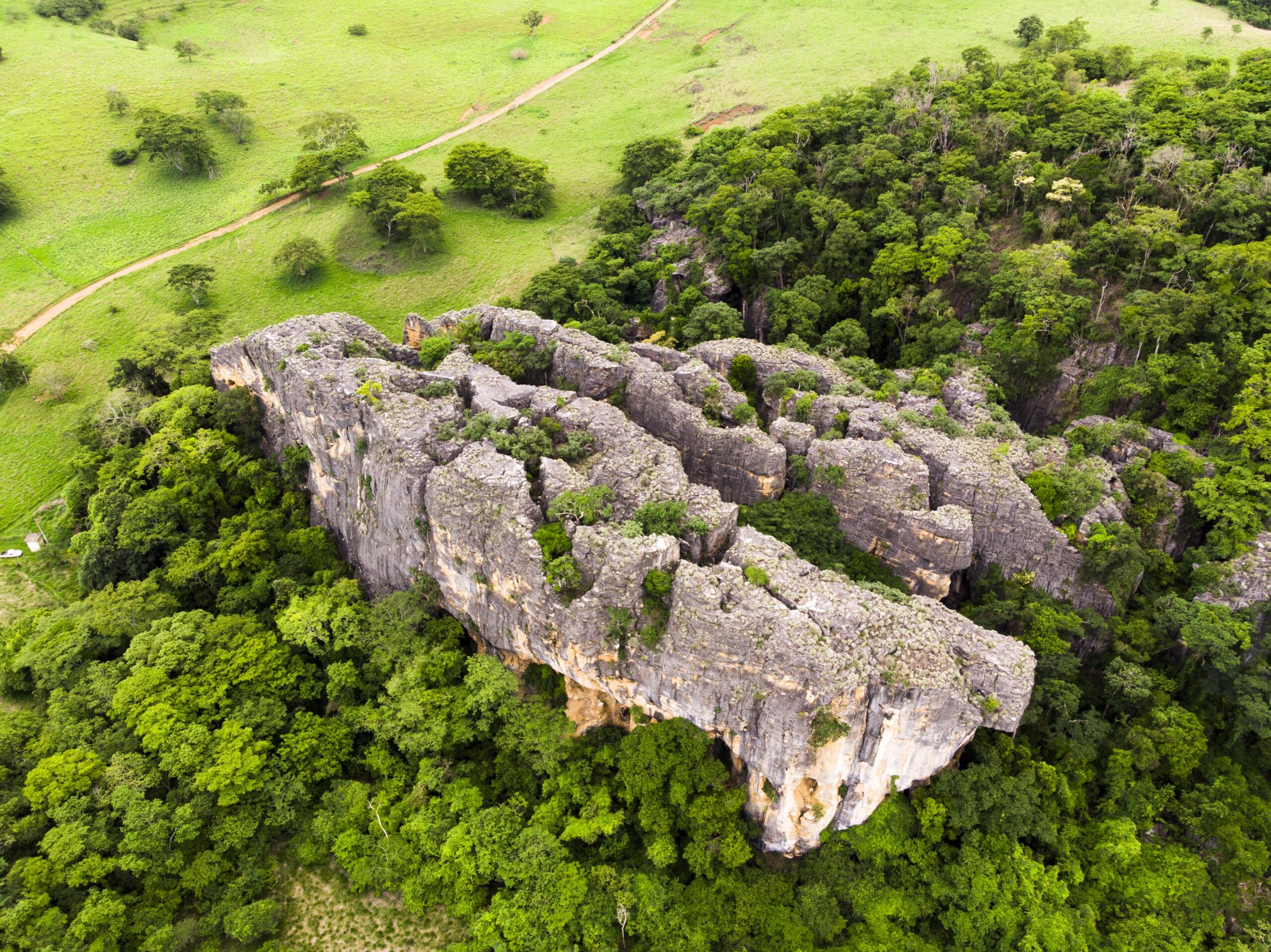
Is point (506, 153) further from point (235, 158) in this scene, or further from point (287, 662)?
point (287, 662)

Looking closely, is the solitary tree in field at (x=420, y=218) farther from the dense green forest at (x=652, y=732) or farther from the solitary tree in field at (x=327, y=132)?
the dense green forest at (x=652, y=732)

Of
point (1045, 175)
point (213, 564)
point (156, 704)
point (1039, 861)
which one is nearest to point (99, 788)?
point (156, 704)

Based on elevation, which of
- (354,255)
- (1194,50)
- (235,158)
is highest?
(1194,50)

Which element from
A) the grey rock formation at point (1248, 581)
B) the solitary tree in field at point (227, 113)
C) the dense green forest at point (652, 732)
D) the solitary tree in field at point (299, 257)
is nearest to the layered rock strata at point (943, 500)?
the dense green forest at point (652, 732)

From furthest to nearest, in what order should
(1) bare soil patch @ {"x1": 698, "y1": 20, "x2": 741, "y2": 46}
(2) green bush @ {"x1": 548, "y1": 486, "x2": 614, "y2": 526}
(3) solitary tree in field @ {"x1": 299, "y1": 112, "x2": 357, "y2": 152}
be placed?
(1) bare soil patch @ {"x1": 698, "y1": 20, "x2": 741, "y2": 46}
(3) solitary tree in field @ {"x1": 299, "y1": 112, "x2": 357, "y2": 152}
(2) green bush @ {"x1": 548, "y1": 486, "x2": 614, "y2": 526}

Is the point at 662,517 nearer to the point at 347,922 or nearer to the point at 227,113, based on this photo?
the point at 347,922

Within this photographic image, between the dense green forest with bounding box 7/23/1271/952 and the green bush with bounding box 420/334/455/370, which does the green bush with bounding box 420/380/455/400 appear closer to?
the green bush with bounding box 420/334/455/370

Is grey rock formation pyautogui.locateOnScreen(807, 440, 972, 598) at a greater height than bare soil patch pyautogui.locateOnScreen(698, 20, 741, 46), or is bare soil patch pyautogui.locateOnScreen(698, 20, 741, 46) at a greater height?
bare soil patch pyautogui.locateOnScreen(698, 20, 741, 46)

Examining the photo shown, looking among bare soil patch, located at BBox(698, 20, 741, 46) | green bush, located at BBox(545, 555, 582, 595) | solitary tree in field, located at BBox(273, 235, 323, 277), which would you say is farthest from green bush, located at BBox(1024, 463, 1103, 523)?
bare soil patch, located at BBox(698, 20, 741, 46)
